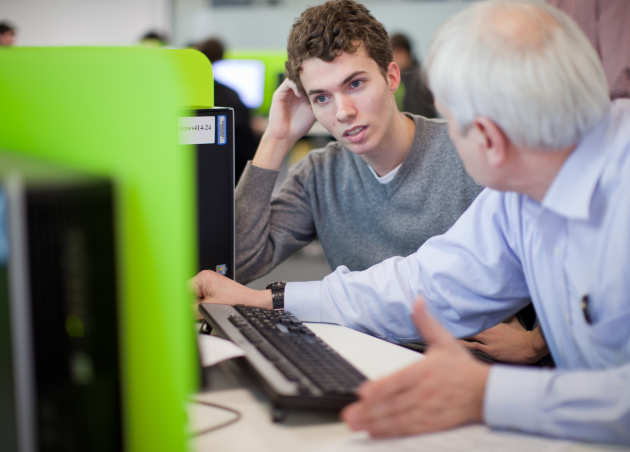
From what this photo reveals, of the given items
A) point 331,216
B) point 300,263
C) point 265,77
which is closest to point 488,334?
point 331,216

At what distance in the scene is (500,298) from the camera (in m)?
1.13

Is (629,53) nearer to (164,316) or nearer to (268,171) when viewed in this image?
(268,171)

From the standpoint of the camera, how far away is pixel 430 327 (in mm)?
763

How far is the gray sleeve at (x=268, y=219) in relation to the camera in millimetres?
1533

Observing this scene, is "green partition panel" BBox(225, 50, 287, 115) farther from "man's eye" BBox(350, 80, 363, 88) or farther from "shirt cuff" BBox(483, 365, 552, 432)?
"shirt cuff" BBox(483, 365, 552, 432)

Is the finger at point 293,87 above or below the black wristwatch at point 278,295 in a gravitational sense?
above

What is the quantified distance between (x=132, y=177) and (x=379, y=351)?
56 cm

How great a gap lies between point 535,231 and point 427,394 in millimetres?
359

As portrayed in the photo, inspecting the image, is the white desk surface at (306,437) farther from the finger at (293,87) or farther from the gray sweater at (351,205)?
the finger at (293,87)

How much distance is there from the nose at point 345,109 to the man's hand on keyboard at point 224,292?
46cm

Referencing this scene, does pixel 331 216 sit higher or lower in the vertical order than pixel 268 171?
lower

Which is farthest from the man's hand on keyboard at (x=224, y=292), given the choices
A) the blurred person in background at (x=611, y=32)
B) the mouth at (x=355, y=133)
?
the blurred person in background at (x=611, y=32)

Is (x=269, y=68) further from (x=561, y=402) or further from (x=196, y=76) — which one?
(x=561, y=402)

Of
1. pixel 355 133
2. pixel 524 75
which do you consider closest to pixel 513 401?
pixel 524 75
